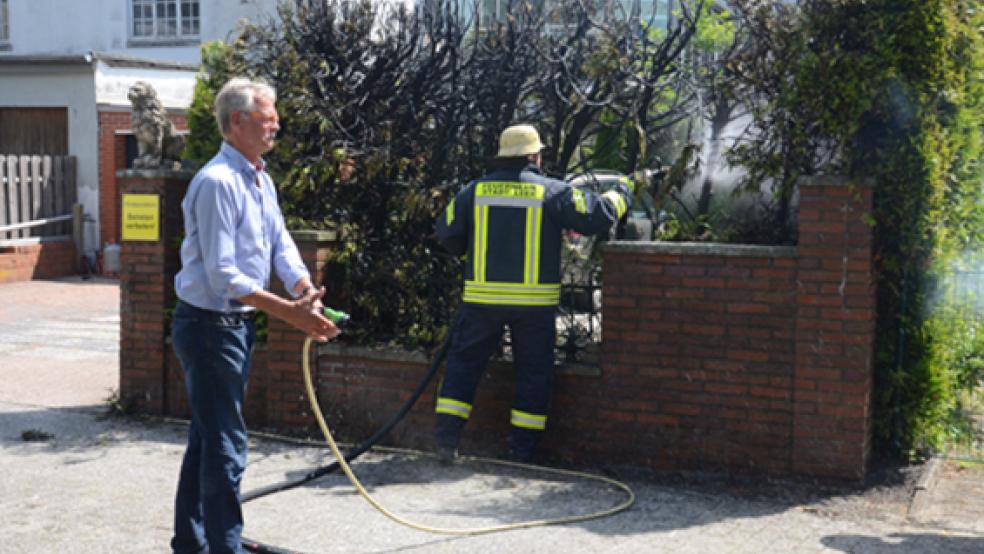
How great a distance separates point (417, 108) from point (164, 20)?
16.9 m

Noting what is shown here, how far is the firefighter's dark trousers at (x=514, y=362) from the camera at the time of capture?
664cm

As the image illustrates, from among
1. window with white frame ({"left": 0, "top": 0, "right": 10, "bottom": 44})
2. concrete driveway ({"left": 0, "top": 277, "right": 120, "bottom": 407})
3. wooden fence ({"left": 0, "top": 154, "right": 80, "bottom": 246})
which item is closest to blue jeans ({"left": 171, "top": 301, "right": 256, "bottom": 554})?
concrete driveway ({"left": 0, "top": 277, "right": 120, "bottom": 407})

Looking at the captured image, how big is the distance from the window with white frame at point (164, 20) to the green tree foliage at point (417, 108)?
15693 mm

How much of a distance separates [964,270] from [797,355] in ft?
3.87

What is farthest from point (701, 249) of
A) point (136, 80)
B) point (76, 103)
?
point (76, 103)

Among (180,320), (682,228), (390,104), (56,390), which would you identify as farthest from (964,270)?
(56,390)

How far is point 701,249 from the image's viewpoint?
648cm

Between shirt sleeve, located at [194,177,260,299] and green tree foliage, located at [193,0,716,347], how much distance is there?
2941mm

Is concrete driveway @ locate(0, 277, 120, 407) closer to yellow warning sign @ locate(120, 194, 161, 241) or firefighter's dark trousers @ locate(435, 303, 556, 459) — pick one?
yellow warning sign @ locate(120, 194, 161, 241)

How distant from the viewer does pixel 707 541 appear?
5.50 m

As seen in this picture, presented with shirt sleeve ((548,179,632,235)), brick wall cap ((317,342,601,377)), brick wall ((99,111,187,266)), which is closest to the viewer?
shirt sleeve ((548,179,632,235))

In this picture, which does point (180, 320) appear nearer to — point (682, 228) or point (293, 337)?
point (293, 337)

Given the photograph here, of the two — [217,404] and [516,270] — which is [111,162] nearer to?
[516,270]

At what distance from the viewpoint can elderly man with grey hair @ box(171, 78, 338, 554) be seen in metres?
4.59
